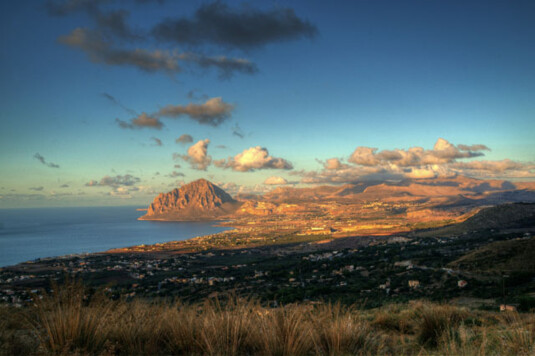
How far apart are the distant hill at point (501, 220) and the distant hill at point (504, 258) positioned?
129 ft

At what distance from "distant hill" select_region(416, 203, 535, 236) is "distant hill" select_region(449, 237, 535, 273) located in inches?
1549

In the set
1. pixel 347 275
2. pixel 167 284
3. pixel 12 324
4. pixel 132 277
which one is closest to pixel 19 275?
pixel 132 277

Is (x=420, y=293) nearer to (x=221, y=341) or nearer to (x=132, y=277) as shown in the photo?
(x=221, y=341)

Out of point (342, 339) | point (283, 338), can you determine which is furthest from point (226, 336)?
point (342, 339)

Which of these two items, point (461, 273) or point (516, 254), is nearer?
point (461, 273)

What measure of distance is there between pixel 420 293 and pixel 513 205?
71.6 meters

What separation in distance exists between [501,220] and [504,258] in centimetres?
5285

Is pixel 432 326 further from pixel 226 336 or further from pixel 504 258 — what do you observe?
pixel 504 258

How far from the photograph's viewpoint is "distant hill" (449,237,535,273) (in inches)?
900

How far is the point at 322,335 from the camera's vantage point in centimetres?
414

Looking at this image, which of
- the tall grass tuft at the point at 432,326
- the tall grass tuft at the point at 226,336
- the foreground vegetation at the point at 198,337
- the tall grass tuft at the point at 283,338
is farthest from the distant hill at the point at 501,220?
the tall grass tuft at the point at 226,336

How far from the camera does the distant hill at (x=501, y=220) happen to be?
62531 millimetres

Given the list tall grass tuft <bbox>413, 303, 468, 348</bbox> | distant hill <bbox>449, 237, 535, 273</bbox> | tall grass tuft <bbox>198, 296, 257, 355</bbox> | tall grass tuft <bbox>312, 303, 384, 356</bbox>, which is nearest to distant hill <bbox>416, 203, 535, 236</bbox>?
distant hill <bbox>449, 237, 535, 273</bbox>

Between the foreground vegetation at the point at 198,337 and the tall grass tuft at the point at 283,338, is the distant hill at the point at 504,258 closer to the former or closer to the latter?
the foreground vegetation at the point at 198,337
